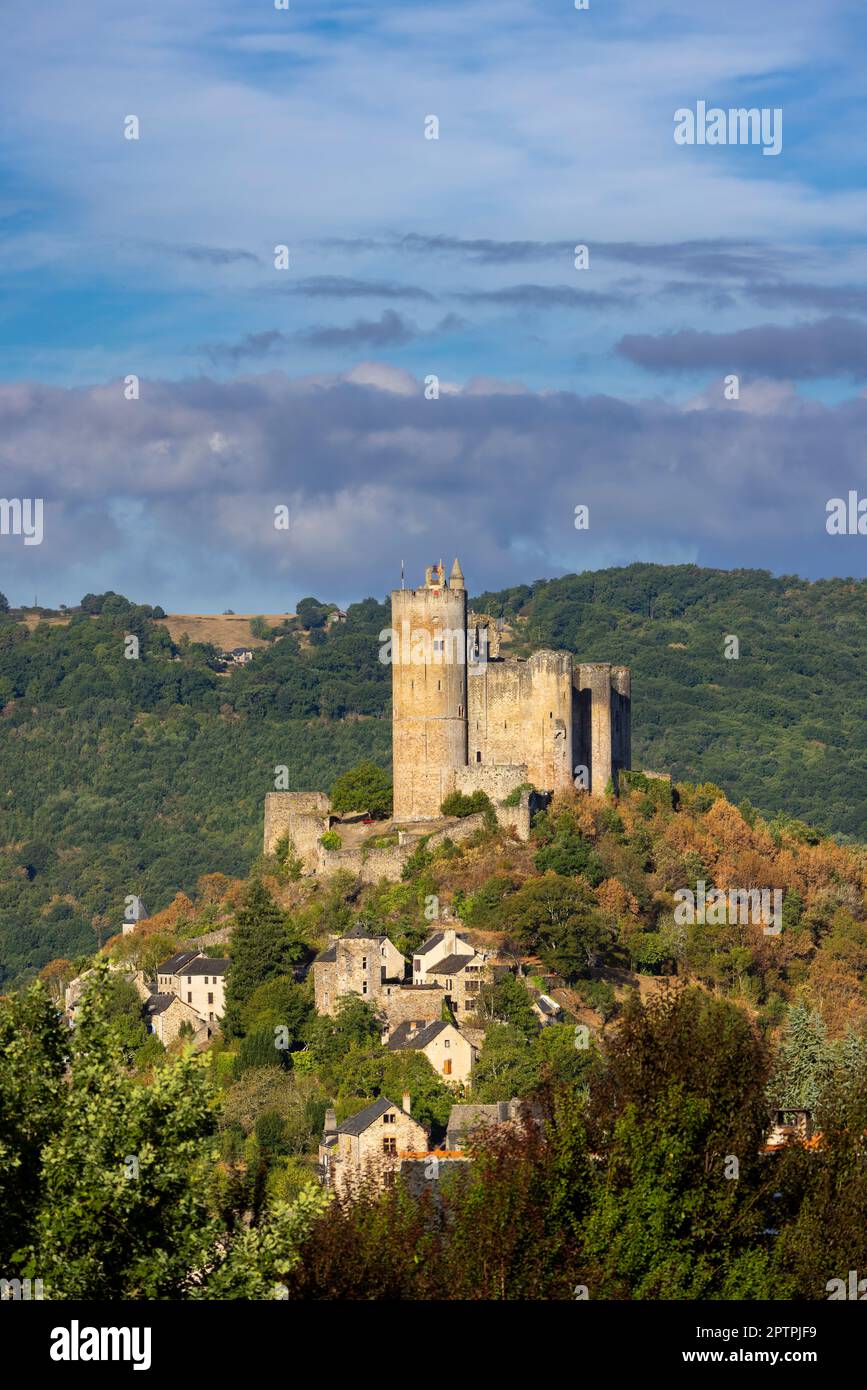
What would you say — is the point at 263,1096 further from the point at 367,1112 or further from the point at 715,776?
the point at 715,776

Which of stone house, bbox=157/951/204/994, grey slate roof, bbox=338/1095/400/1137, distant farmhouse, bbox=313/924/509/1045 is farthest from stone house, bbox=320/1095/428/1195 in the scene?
stone house, bbox=157/951/204/994

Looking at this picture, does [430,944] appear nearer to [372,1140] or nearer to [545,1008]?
[545,1008]

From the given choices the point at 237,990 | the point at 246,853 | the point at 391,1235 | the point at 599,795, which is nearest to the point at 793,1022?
the point at 599,795

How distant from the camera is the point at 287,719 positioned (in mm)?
164000

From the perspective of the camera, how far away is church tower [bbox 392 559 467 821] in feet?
212

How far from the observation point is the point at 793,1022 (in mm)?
59938

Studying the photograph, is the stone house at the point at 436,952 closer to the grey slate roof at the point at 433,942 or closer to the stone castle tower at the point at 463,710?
the grey slate roof at the point at 433,942

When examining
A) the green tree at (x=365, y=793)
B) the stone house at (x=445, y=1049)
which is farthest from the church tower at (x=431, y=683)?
the stone house at (x=445, y=1049)

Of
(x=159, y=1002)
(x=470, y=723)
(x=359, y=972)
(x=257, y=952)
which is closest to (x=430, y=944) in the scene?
(x=359, y=972)

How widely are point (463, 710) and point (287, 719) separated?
99374mm

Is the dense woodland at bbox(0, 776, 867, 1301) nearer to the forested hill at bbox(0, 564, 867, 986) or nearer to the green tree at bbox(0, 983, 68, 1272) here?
the green tree at bbox(0, 983, 68, 1272)

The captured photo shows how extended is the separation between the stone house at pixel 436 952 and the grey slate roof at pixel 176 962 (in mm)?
7900

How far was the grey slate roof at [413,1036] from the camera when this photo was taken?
56.9 m

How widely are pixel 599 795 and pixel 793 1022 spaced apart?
9186 millimetres
